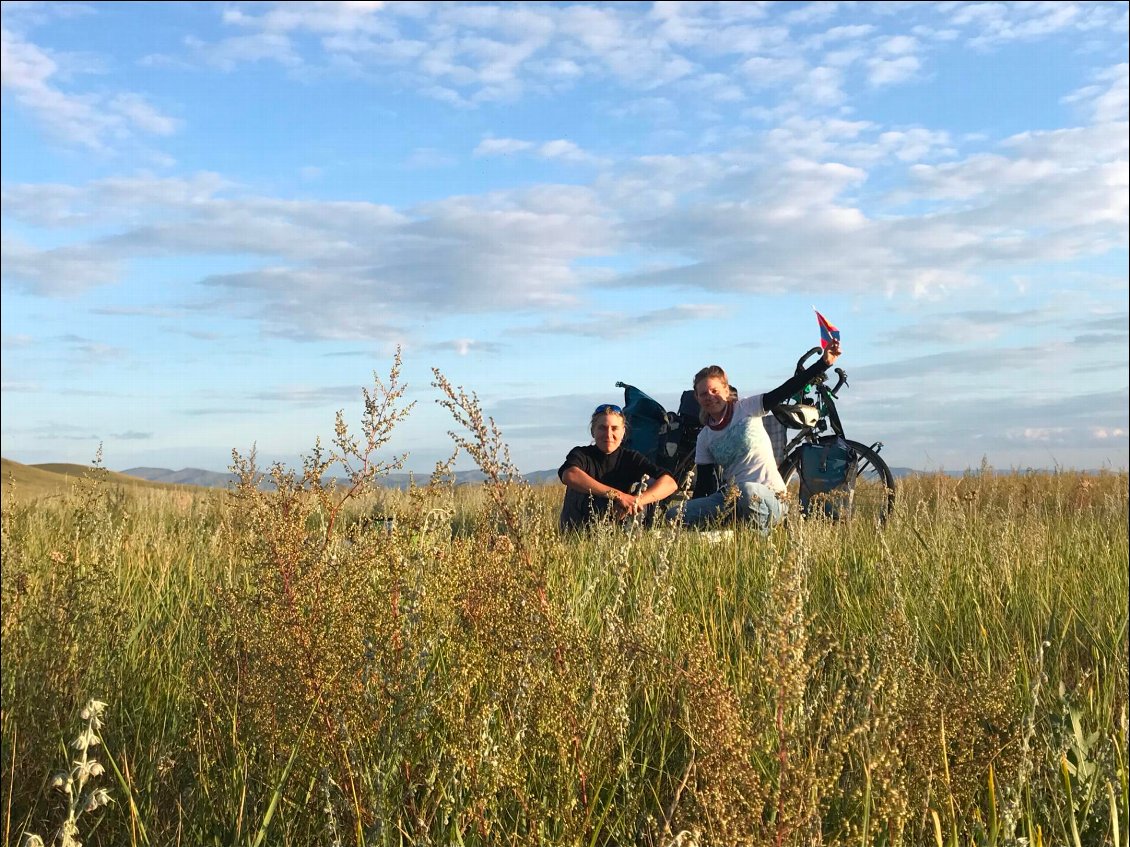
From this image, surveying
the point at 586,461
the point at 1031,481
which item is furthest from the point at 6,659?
the point at 1031,481

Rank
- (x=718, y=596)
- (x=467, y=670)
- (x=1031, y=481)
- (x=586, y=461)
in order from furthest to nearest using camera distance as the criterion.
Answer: (x=1031, y=481) < (x=586, y=461) < (x=718, y=596) < (x=467, y=670)

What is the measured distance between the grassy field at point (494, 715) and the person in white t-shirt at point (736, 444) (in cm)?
409

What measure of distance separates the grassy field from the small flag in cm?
522

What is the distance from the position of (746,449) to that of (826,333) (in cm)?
150

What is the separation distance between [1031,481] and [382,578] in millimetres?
12416

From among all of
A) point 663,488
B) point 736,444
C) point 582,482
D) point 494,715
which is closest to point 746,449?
point 736,444

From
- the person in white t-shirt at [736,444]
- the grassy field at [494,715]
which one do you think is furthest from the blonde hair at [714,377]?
the grassy field at [494,715]

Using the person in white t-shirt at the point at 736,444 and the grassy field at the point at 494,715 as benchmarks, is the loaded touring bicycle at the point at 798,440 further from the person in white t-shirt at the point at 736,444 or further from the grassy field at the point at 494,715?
the grassy field at the point at 494,715

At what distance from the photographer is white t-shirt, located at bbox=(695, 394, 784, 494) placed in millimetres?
8070

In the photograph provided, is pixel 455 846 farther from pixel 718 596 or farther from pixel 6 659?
pixel 718 596

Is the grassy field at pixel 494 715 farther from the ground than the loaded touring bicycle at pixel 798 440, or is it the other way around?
the loaded touring bicycle at pixel 798 440

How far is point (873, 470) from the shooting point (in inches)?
349

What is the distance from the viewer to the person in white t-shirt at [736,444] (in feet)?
25.9

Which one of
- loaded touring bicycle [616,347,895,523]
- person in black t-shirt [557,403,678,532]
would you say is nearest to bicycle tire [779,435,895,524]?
loaded touring bicycle [616,347,895,523]
